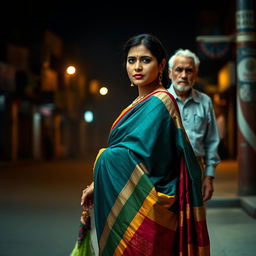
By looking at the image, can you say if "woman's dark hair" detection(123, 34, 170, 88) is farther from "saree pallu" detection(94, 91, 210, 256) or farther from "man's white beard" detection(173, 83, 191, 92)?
"man's white beard" detection(173, 83, 191, 92)

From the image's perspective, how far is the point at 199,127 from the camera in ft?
16.2

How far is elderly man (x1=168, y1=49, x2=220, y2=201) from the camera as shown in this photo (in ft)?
16.1

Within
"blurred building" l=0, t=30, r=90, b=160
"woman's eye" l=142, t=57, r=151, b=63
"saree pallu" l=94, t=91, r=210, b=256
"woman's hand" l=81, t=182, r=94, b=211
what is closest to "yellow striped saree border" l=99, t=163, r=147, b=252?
"saree pallu" l=94, t=91, r=210, b=256

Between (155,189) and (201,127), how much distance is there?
206cm

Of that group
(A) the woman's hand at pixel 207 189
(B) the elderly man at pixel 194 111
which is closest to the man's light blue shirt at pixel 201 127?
(B) the elderly man at pixel 194 111

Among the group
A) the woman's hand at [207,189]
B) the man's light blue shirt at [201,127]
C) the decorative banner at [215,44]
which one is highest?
the decorative banner at [215,44]

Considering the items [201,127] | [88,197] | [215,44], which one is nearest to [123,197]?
[88,197]

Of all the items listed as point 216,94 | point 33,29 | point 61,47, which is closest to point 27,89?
point 33,29

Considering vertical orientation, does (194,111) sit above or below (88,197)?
above

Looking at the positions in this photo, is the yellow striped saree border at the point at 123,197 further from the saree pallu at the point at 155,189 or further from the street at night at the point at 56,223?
the street at night at the point at 56,223

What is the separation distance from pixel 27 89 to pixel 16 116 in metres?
2.01

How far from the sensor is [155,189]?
9.72 ft

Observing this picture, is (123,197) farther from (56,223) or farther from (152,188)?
(56,223)

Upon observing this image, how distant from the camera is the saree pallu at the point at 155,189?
2.97 metres
